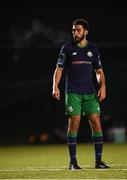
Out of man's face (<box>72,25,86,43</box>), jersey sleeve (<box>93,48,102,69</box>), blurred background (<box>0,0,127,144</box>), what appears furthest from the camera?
blurred background (<box>0,0,127,144</box>)

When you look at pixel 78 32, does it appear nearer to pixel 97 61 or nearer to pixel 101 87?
pixel 97 61

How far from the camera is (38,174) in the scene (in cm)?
736

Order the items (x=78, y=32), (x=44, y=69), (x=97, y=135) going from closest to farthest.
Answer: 1. (x=78, y=32)
2. (x=97, y=135)
3. (x=44, y=69)

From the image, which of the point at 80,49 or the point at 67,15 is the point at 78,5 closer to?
the point at 67,15

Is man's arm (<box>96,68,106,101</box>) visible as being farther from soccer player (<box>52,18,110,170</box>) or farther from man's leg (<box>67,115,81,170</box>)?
man's leg (<box>67,115,81,170</box>)

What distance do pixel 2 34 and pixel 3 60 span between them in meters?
0.94

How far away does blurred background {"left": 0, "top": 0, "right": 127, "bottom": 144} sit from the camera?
17406mm

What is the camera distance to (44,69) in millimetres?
17797

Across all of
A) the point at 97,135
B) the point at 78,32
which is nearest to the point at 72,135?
the point at 97,135

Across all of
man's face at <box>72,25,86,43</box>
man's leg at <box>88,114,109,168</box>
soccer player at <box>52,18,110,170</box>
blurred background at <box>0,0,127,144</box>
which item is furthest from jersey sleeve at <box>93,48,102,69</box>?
blurred background at <box>0,0,127,144</box>

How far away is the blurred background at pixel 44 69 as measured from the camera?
17406 millimetres

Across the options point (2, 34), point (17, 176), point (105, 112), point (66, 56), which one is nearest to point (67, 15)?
point (2, 34)

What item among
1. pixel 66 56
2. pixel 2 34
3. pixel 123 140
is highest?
pixel 2 34

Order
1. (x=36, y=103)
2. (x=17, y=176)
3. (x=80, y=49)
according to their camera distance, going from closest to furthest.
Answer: (x=17, y=176) → (x=80, y=49) → (x=36, y=103)
